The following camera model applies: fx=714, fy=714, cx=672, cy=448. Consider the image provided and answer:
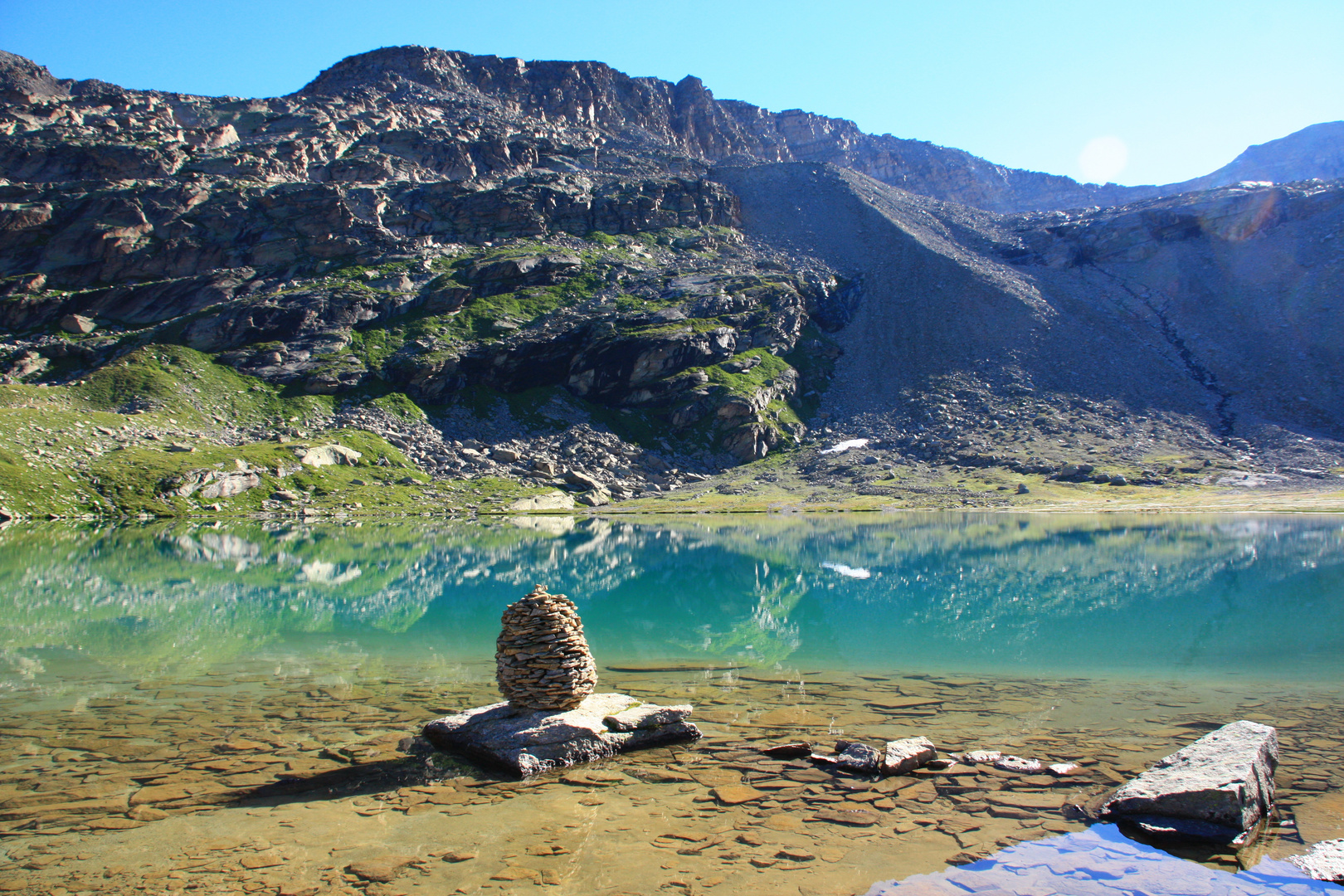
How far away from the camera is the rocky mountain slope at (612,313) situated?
97500 millimetres

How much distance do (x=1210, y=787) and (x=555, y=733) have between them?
8.85 meters

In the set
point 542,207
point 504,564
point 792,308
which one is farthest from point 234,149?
point 504,564

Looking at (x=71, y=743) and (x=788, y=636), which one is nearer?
(x=71, y=743)

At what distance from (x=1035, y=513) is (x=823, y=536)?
30818 millimetres

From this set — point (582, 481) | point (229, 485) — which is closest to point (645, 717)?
point (229, 485)

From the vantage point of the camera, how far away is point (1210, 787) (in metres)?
8.47

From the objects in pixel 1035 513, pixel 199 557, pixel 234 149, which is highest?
pixel 234 149

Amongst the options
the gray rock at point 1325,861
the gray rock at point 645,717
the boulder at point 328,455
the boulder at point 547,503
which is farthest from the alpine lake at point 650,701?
the boulder at point 328,455

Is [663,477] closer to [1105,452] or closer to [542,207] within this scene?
[1105,452]

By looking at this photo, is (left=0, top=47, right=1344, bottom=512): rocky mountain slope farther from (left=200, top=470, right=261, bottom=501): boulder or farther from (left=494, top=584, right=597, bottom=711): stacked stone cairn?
(left=494, top=584, right=597, bottom=711): stacked stone cairn

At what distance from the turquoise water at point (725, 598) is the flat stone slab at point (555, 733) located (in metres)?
6.75

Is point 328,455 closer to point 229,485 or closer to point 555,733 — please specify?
point 229,485

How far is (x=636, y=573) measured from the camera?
1505 inches

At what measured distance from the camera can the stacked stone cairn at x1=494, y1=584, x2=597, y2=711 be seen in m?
12.5
